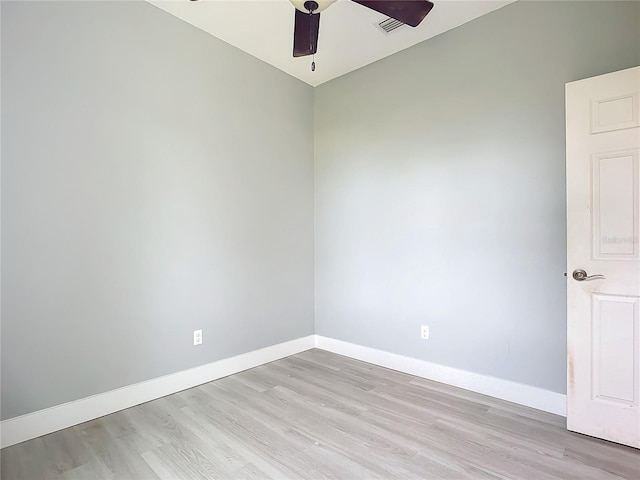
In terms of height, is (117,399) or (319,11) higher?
(319,11)

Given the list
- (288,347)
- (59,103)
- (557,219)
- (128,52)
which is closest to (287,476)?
(288,347)

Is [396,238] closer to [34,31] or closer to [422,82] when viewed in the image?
[422,82]

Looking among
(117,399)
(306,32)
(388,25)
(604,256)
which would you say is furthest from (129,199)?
(604,256)

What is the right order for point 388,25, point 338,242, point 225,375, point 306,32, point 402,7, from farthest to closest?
point 338,242 < point 225,375 < point 388,25 < point 306,32 < point 402,7

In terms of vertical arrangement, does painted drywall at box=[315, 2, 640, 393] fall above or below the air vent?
below

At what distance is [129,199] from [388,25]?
92.4 inches

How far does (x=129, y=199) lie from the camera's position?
240 centimetres

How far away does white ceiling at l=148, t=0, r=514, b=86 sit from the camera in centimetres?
247

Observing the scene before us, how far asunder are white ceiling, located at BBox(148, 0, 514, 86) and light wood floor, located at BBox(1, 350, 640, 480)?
2.85m

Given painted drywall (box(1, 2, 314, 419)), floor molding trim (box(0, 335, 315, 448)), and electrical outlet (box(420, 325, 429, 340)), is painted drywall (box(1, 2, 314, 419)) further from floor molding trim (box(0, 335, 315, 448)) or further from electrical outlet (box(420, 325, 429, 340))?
electrical outlet (box(420, 325, 429, 340))

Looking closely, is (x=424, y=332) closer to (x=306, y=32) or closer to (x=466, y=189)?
(x=466, y=189)

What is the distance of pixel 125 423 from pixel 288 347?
160 cm

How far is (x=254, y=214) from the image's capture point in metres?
3.20

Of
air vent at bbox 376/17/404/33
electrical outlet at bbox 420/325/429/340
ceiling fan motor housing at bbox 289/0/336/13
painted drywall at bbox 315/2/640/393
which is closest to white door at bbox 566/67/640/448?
painted drywall at bbox 315/2/640/393
